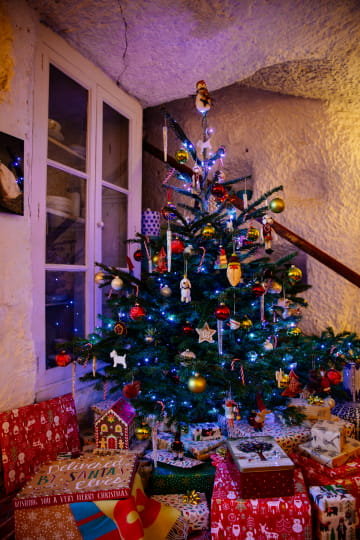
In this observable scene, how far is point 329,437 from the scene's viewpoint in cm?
151

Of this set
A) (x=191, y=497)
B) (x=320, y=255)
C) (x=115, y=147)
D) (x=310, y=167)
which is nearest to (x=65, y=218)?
(x=115, y=147)

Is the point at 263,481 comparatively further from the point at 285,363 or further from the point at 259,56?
the point at 259,56

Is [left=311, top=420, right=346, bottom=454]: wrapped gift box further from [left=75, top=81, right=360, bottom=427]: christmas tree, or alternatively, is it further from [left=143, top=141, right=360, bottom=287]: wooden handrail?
[left=143, top=141, right=360, bottom=287]: wooden handrail

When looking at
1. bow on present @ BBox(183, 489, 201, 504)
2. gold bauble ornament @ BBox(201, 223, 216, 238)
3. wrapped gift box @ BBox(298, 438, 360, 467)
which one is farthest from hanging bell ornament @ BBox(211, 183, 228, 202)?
bow on present @ BBox(183, 489, 201, 504)

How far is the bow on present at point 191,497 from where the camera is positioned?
1.42m

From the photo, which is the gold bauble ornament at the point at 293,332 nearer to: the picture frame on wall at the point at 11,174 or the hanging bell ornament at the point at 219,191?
the hanging bell ornament at the point at 219,191

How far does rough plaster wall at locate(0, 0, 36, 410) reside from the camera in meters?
1.53

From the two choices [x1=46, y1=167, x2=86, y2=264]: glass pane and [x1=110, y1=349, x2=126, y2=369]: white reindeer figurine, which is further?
[x1=46, y1=167, x2=86, y2=264]: glass pane

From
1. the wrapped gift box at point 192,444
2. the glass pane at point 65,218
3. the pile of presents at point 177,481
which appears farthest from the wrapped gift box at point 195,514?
the glass pane at point 65,218

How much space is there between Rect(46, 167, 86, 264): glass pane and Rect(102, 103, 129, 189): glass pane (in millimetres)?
316

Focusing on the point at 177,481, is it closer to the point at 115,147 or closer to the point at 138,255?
the point at 138,255

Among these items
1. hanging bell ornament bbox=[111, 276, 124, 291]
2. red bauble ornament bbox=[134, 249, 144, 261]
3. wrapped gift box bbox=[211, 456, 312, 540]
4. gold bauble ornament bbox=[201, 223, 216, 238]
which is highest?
gold bauble ornament bbox=[201, 223, 216, 238]

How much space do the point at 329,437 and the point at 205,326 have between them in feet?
2.41

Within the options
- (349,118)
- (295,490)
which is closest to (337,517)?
(295,490)
